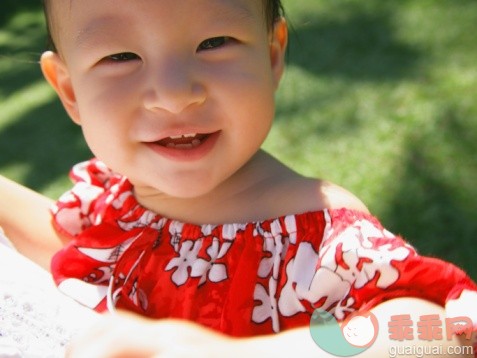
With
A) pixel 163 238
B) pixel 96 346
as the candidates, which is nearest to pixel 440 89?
pixel 163 238

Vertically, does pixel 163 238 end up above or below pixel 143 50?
below

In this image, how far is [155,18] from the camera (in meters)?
0.98

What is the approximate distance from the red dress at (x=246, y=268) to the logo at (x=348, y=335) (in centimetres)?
7

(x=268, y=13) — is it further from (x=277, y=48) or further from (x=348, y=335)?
(x=348, y=335)

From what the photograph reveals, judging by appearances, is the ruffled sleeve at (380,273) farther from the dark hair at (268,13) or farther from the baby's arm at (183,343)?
the dark hair at (268,13)

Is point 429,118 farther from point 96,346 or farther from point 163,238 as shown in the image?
point 96,346

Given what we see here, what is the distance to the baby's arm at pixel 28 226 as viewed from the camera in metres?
1.39

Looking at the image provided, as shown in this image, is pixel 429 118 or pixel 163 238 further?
pixel 429 118

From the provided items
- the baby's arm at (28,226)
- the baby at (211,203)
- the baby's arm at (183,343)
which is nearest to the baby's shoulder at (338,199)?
the baby at (211,203)

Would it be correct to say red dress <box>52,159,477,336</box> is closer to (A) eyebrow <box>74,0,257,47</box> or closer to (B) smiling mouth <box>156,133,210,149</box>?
(B) smiling mouth <box>156,133,210,149</box>

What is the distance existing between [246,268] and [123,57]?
40cm

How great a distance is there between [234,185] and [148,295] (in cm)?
25

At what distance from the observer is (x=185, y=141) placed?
3.58 ft

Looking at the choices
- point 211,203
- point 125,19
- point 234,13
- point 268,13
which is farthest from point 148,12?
point 211,203
